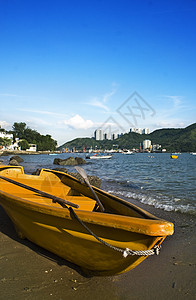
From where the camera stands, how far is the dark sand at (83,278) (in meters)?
2.60

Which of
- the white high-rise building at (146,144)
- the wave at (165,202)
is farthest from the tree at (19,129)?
the wave at (165,202)

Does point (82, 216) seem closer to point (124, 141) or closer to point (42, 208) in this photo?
point (42, 208)

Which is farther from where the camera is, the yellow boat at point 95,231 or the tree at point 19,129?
the tree at point 19,129

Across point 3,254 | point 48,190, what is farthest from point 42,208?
point 48,190

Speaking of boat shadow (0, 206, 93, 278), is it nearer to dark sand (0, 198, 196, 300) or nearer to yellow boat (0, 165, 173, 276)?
dark sand (0, 198, 196, 300)

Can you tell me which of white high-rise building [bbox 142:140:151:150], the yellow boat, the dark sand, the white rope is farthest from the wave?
white high-rise building [bbox 142:140:151:150]

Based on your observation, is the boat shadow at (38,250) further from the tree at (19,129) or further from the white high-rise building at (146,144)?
the tree at (19,129)

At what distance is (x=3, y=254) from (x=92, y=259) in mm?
1811

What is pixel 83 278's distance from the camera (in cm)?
291

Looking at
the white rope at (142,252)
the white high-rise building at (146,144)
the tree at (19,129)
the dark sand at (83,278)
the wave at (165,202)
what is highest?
the tree at (19,129)

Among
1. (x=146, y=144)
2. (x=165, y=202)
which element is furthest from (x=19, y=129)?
(x=165, y=202)

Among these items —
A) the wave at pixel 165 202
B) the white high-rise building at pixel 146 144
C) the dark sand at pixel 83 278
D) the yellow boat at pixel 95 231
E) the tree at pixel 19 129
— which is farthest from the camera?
the tree at pixel 19 129

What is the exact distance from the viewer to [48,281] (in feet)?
9.23

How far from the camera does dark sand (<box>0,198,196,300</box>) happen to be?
2596 millimetres
